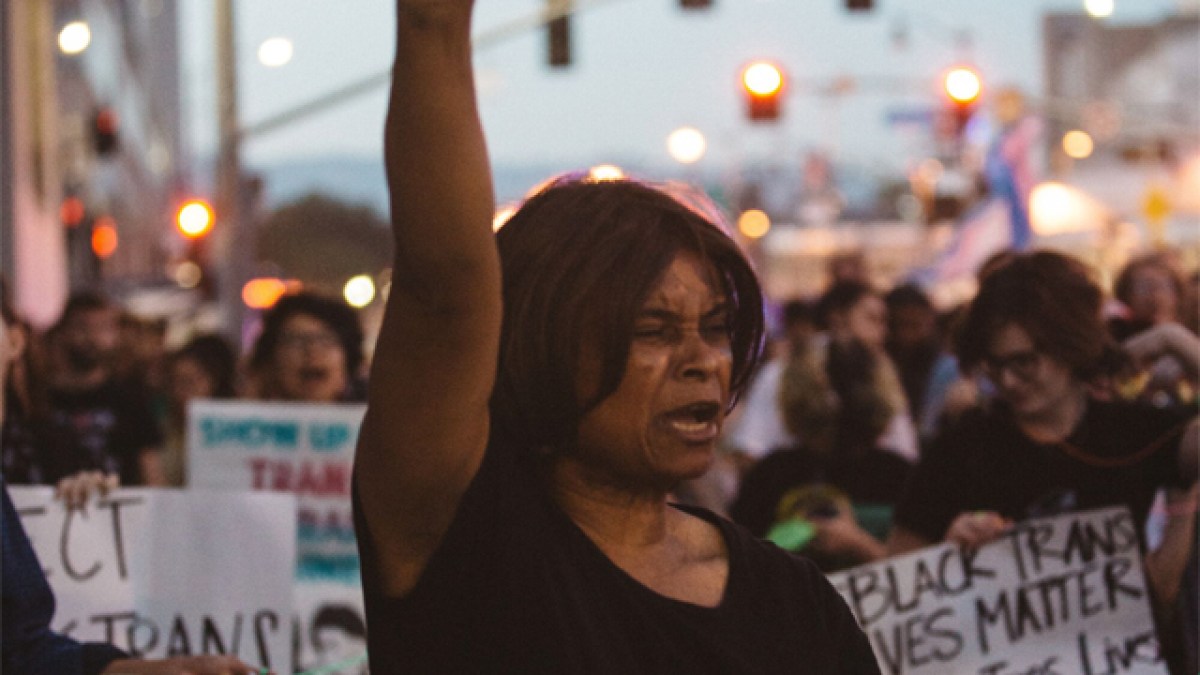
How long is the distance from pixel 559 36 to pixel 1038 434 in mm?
12524

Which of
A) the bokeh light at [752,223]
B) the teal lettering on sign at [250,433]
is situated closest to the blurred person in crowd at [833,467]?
the teal lettering on sign at [250,433]

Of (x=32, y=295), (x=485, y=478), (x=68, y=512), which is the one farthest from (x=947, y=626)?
(x=32, y=295)

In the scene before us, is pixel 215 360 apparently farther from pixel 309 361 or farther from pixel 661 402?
pixel 661 402

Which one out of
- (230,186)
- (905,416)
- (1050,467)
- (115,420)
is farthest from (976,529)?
(230,186)

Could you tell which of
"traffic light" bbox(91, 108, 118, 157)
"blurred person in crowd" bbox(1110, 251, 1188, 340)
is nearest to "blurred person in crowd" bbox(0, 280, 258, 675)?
"blurred person in crowd" bbox(1110, 251, 1188, 340)

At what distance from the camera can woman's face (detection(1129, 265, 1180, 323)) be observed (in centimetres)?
773

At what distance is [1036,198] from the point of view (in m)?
28.0

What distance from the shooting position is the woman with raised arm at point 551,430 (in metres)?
1.69

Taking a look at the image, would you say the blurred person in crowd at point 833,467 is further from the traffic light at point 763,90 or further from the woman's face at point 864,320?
the traffic light at point 763,90

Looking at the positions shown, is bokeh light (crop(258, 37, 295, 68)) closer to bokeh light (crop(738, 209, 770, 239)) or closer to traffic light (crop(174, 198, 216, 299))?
traffic light (crop(174, 198, 216, 299))

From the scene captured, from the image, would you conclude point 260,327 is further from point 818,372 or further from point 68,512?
point 68,512

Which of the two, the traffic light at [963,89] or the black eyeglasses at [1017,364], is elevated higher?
the traffic light at [963,89]

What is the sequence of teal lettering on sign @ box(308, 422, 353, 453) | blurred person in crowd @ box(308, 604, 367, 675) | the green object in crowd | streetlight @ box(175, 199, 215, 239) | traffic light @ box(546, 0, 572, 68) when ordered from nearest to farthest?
the green object in crowd → blurred person in crowd @ box(308, 604, 367, 675) → teal lettering on sign @ box(308, 422, 353, 453) → traffic light @ box(546, 0, 572, 68) → streetlight @ box(175, 199, 215, 239)

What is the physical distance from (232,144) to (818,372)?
41.4 ft
